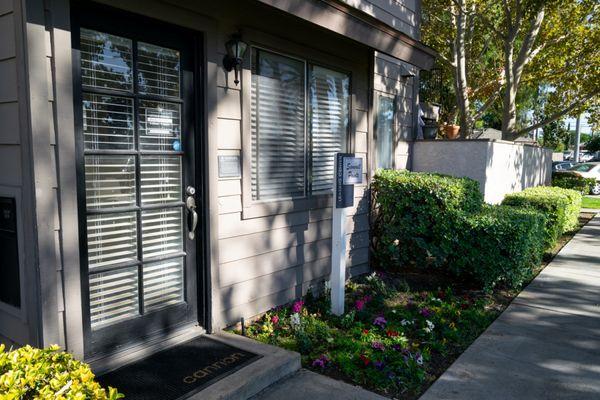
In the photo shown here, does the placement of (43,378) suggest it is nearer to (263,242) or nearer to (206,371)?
(206,371)

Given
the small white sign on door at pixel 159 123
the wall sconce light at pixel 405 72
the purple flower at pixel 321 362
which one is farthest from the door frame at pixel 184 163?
the wall sconce light at pixel 405 72

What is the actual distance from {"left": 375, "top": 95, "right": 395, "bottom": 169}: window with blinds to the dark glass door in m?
2.97

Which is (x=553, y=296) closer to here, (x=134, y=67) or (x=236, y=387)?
(x=236, y=387)

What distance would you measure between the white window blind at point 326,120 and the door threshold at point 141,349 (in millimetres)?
1889

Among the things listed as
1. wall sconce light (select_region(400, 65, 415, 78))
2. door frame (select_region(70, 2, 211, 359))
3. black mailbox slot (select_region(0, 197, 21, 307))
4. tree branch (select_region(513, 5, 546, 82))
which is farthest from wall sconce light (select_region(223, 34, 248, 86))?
tree branch (select_region(513, 5, 546, 82))

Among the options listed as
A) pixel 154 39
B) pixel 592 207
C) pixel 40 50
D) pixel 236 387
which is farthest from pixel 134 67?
pixel 592 207

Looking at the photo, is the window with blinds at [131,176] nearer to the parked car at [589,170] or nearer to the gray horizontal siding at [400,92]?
the gray horizontal siding at [400,92]

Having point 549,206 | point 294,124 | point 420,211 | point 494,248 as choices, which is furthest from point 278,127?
point 549,206

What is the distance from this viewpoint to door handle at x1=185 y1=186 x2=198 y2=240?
3.42 metres

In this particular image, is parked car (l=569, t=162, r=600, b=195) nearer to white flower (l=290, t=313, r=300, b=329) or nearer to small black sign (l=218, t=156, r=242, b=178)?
white flower (l=290, t=313, r=300, b=329)

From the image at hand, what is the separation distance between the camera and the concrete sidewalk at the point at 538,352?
3.03m

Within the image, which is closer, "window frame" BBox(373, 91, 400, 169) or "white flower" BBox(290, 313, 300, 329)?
"white flower" BBox(290, 313, 300, 329)

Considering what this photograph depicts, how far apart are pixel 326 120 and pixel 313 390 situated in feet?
8.97

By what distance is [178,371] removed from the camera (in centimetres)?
296
